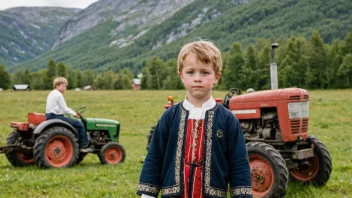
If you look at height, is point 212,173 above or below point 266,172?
above

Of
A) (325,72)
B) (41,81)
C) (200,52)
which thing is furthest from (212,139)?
(41,81)

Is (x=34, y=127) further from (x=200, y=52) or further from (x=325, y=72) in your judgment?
(x=325, y=72)

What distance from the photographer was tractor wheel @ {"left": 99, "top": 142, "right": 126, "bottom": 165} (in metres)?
10.4

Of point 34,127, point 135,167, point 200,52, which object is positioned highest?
point 200,52

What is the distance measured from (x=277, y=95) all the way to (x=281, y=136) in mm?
695

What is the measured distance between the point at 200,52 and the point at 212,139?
0.66 metres

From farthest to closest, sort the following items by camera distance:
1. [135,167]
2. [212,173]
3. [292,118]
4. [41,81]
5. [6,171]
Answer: [41,81], [135,167], [6,171], [292,118], [212,173]

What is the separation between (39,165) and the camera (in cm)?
895

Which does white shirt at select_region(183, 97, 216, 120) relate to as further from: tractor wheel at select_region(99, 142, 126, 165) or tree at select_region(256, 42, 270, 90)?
tree at select_region(256, 42, 270, 90)

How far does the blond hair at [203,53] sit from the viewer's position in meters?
3.02

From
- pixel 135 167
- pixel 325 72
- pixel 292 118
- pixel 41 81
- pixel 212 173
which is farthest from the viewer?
pixel 41 81

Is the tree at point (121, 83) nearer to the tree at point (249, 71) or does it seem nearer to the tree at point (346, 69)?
the tree at point (249, 71)

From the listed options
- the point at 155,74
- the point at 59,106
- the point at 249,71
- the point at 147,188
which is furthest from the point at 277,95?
the point at 155,74

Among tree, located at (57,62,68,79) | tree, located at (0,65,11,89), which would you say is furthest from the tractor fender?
tree, located at (0,65,11,89)
